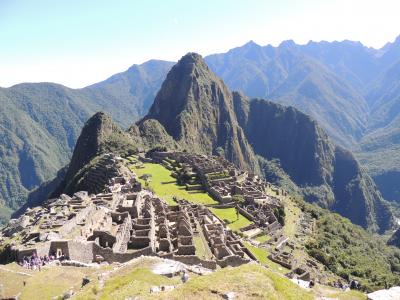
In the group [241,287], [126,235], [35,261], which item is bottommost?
[126,235]

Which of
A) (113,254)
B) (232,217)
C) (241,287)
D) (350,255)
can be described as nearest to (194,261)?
(113,254)

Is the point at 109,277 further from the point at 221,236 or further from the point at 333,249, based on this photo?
the point at 333,249

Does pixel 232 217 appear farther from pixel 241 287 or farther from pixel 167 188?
pixel 241 287

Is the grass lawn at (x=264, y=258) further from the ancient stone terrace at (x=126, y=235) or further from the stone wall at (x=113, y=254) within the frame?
the stone wall at (x=113, y=254)

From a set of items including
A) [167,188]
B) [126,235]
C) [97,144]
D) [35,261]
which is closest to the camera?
[35,261]

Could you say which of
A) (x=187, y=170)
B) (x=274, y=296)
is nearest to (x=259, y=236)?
(x=187, y=170)

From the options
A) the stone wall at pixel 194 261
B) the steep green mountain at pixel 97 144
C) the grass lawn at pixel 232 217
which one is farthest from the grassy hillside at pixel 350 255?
the steep green mountain at pixel 97 144
